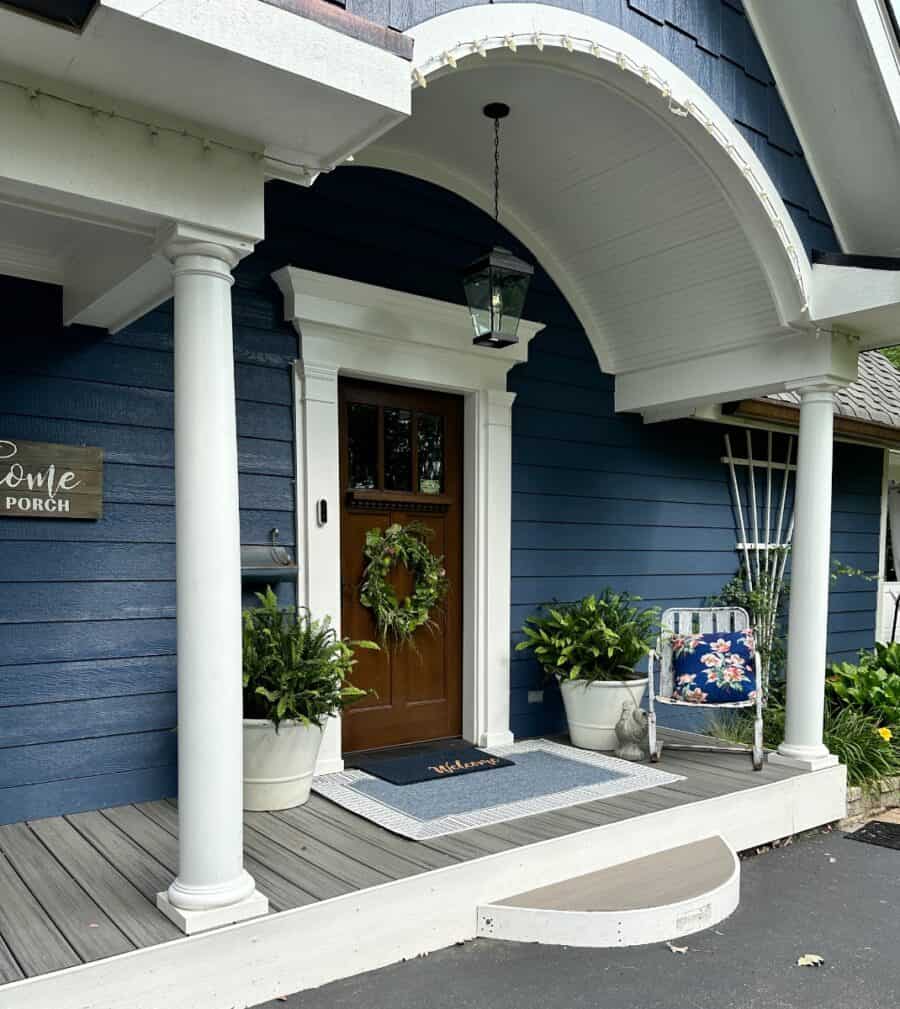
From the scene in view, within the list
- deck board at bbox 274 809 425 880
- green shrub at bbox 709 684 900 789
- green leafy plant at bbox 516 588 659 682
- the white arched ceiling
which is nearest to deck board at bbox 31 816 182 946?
deck board at bbox 274 809 425 880

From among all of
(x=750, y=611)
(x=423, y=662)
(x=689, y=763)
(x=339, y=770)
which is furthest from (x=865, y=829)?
(x=339, y=770)

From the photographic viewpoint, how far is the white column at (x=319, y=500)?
12.5 feet

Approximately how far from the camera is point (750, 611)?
564 centimetres

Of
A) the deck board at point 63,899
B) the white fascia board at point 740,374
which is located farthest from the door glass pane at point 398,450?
the deck board at point 63,899

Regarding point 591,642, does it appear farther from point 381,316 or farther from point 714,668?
point 381,316

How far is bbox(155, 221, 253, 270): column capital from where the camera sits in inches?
90.6

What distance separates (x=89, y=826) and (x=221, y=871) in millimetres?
1027

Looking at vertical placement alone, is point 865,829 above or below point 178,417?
below

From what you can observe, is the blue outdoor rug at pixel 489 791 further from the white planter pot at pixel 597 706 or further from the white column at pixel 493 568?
the white column at pixel 493 568

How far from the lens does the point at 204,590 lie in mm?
2332

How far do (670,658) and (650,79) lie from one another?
2732 mm

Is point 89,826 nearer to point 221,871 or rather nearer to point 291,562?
point 221,871

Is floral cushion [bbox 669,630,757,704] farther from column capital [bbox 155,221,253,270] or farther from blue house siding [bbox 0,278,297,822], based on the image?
column capital [bbox 155,221,253,270]

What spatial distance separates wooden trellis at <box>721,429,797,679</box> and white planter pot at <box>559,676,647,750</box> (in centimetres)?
169
